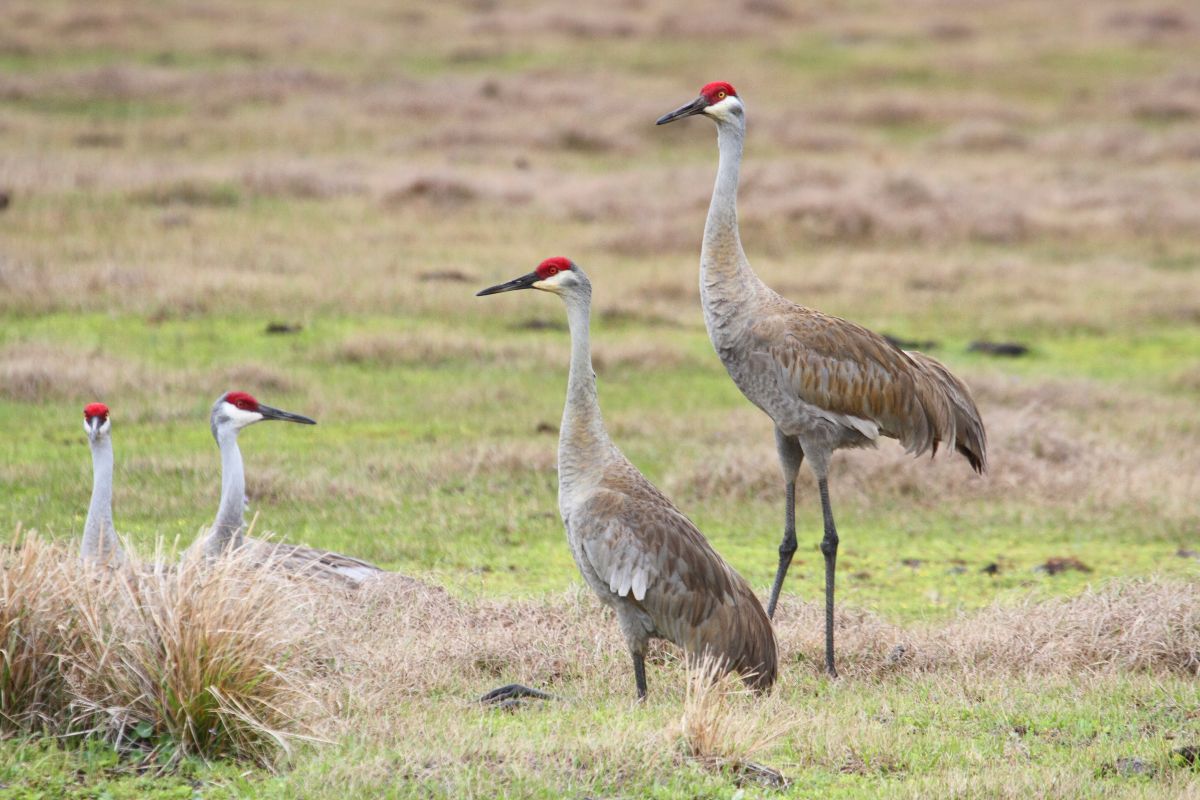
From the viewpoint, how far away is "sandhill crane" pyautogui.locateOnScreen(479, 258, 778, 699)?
6609 mm

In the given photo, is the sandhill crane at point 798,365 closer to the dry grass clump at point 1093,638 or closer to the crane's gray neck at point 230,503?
the dry grass clump at point 1093,638

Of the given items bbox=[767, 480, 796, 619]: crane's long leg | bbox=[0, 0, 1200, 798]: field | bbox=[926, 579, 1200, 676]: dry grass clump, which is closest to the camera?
bbox=[0, 0, 1200, 798]: field

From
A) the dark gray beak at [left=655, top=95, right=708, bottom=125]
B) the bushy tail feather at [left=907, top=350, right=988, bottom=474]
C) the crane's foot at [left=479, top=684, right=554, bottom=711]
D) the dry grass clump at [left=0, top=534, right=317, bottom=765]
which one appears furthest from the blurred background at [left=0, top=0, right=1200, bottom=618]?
the dark gray beak at [left=655, top=95, right=708, bottom=125]

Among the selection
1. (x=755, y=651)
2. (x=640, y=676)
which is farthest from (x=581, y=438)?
(x=755, y=651)

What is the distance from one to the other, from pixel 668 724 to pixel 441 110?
23.1 meters

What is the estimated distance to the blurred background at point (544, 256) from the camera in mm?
10539

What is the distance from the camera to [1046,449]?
11922 mm

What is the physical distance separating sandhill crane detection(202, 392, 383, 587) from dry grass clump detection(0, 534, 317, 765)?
1.67 meters

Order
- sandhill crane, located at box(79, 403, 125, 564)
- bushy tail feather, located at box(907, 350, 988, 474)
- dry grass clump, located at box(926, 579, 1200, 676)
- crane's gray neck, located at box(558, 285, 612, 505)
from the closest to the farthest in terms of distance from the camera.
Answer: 1. crane's gray neck, located at box(558, 285, 612, 505)
2. sandhill crane, located at box(79, 403, 125, 564)
3. dry grass clump, located at box(926, 579, 1200, 676)
4. bushy tail feather, located at box(907, 350, 988, 474)

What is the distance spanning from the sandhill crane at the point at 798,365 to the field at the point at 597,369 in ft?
3.18

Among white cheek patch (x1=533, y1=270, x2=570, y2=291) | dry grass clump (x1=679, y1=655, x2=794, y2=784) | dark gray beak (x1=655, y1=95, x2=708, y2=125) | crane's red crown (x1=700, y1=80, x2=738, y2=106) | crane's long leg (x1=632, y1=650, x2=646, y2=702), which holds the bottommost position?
crane's long leg (x1=632, y1=650, x2=646, y2=702)

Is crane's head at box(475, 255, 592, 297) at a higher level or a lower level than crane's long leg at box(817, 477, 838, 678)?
higher

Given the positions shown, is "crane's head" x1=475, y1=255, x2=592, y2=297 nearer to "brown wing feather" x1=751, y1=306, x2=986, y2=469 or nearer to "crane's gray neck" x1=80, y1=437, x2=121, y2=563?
"brown wing feather" x1=751, y1=306, x2=986, y2=469

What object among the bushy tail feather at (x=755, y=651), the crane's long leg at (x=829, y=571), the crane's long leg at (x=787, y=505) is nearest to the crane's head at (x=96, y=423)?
the bushy tail feather at (x=755, y=651)
